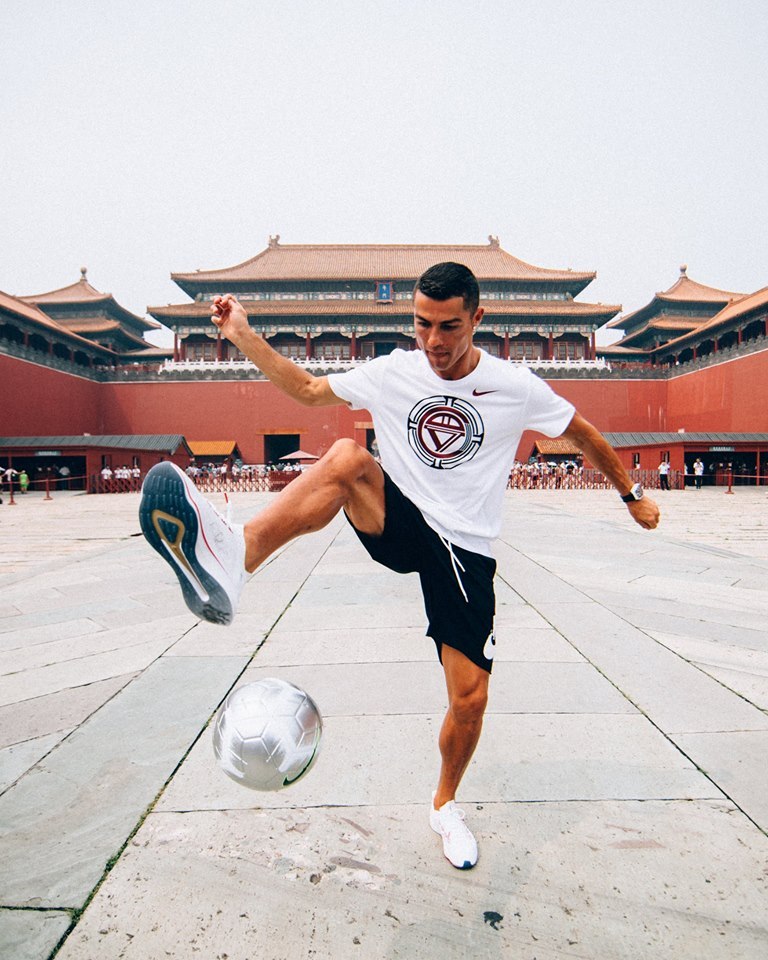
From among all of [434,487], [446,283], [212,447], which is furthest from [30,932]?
[212,447]

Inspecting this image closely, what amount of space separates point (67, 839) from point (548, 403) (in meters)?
1.82

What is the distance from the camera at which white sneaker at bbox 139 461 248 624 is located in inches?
58.9

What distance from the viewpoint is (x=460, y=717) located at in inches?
66.7

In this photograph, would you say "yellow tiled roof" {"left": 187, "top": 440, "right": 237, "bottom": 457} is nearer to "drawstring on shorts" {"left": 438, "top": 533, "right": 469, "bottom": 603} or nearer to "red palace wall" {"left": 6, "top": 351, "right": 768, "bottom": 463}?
"red palace wall" {"left": 6, "top": 351, "right": 768, "bottom": 463}

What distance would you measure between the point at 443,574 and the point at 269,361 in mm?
784

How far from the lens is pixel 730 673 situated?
2949 mm

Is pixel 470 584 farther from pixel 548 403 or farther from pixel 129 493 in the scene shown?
pixel 129 493

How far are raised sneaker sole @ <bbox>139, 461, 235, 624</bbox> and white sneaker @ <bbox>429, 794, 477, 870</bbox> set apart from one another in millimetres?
802

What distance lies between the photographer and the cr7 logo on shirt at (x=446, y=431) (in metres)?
1.79

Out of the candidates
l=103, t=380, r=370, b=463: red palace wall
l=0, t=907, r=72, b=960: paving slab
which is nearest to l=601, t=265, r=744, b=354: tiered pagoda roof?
l=103, t=380, r=370, b=463: red palace wall

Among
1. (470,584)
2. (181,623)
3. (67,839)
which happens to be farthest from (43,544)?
(470,584)

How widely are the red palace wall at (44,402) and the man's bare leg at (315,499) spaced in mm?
26475

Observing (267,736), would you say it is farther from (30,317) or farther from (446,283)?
(30,317)

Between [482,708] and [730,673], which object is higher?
[482,708]
